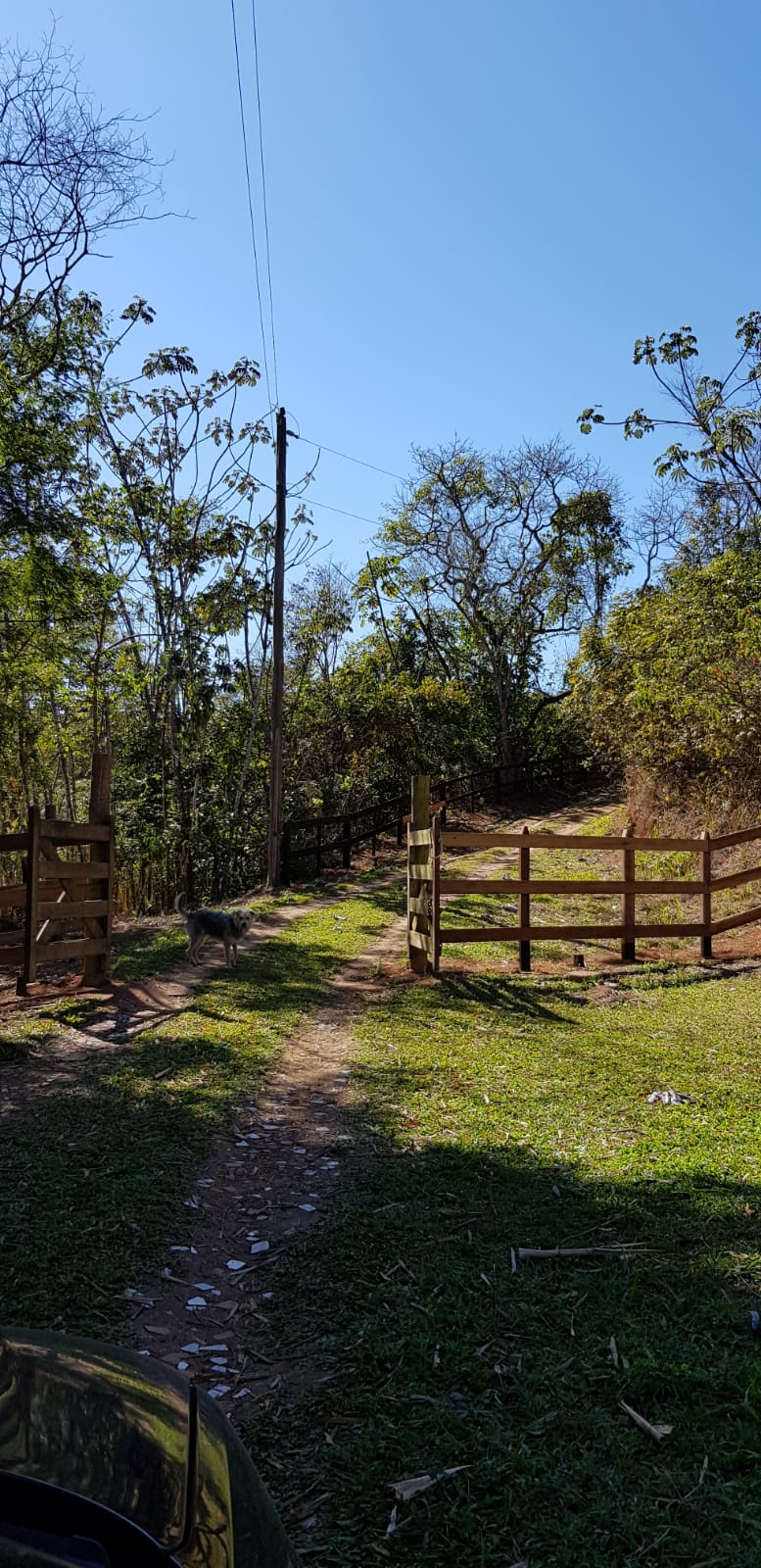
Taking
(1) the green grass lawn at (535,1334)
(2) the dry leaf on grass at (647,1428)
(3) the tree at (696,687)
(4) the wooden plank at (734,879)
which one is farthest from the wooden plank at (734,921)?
(2) the dry leaf on grass at (647,1428)

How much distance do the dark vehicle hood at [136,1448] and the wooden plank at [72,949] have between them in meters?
7.23

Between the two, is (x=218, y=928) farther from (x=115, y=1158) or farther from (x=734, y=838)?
(x=734, y=838)

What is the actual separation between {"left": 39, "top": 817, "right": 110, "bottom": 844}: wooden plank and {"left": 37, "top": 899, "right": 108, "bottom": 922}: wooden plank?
575mm

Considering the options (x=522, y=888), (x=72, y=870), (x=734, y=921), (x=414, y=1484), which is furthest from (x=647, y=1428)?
(x=734, y=921)

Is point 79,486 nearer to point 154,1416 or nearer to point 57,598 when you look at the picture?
point 57,598

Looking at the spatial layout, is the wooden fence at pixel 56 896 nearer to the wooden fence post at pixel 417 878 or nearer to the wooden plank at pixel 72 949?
the wooden plank at pixel 72 949

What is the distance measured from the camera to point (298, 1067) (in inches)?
256

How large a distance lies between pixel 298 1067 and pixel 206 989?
2564 millimetres

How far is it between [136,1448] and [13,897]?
740 cm

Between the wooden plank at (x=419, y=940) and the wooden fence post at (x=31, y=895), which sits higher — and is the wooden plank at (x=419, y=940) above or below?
below

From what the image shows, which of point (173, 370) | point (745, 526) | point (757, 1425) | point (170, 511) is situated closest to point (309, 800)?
point (170, 511)

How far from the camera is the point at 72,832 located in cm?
878

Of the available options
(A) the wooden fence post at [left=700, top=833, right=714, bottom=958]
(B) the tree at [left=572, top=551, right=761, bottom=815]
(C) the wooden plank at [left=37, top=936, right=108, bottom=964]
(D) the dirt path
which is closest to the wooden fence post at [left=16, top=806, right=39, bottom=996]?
(C) the wooden plank at [left=37, top=936, right=108, bottom=964]

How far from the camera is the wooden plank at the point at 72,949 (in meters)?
8.45
